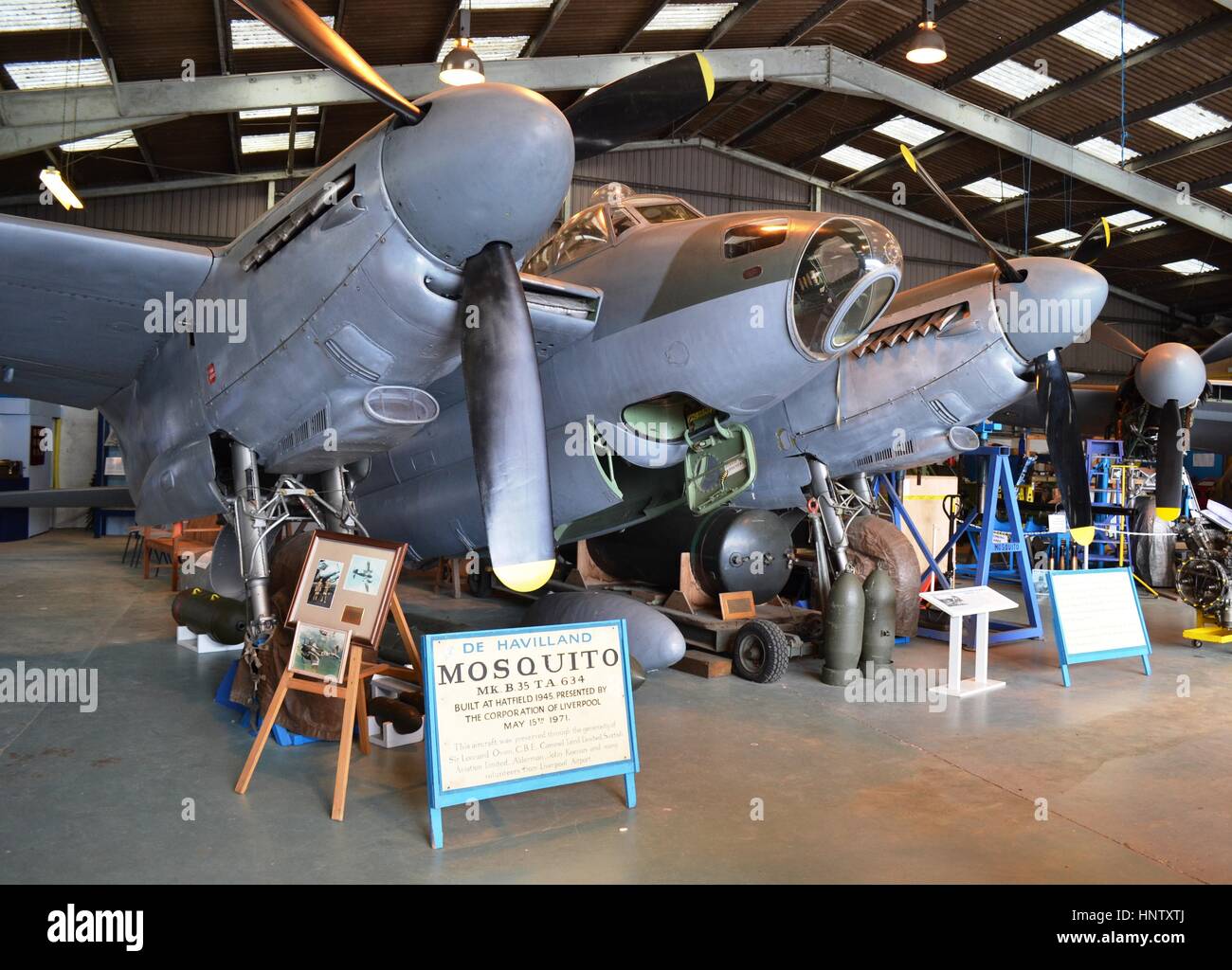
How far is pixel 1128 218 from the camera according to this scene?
2403 cm

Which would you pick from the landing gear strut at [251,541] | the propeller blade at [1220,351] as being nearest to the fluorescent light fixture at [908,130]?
the propeller blade at [1220,351]

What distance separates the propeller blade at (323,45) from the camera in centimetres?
449

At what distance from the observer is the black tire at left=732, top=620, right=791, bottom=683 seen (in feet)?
26.5

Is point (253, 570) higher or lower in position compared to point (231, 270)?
lower

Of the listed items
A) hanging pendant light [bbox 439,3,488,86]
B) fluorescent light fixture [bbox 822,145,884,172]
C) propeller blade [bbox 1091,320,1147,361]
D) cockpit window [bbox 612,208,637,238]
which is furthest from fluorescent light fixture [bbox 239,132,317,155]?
propeller blade [bbox 1091,320,1147,361]

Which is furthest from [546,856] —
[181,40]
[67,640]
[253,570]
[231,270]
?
[181,40]

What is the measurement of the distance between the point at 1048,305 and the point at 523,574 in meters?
6.02

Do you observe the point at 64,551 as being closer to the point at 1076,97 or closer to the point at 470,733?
the point at 470,733

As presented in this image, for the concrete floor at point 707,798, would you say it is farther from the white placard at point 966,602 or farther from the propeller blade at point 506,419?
the propeller blade at point 506,419

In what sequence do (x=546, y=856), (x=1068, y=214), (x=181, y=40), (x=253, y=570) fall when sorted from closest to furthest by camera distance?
1. (x=546, y=856)
2. (x=253, y=570)
3. (x=181, y=40)
4. (x=1068, y=214)

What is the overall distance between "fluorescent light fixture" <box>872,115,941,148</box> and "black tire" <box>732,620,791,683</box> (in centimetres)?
1759

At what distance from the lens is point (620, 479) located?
873 centimetres

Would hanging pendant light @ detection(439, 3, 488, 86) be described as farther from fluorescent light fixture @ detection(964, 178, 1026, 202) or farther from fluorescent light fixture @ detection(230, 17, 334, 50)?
fluorescent light fixture @ detection(964, 178, 1026, 202)
